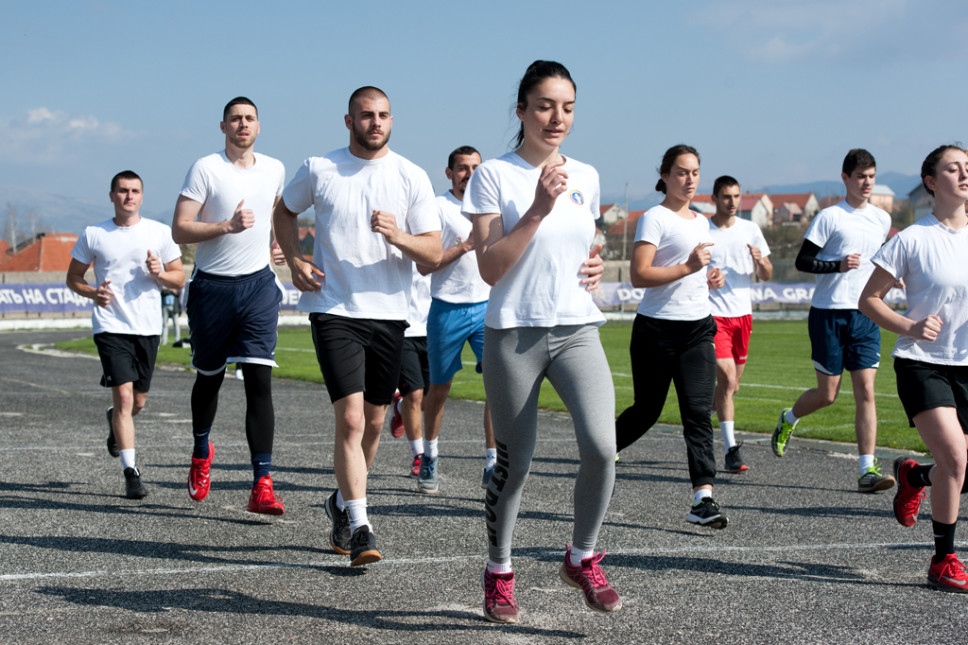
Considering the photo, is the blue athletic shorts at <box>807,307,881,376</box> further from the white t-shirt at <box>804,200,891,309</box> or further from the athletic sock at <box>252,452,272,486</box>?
the athletic sock at <box>252,452,272,486</box>

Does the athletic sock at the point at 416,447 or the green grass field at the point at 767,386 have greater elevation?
the athletic sock at the point at 416,447

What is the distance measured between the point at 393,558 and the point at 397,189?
185cm

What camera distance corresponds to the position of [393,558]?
539 centimetres

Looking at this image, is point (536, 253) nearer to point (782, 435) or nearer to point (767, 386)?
point (782, 435)

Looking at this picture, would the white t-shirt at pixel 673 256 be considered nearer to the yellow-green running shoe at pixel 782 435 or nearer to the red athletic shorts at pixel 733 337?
the red athletic shorts at pixel 733 337

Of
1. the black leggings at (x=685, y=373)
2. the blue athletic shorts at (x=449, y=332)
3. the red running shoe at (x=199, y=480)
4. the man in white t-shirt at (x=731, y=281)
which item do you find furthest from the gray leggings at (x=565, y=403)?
the man in white t-shirt at (x=731, y=281)

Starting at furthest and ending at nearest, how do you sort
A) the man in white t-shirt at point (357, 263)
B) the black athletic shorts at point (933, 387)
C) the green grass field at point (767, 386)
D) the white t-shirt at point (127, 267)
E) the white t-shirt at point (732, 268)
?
the green grass field at point (767, 386) < the white t-shirt at point (732, 268) < the white t-shirt at point (127, 267) < the man in white t-shirt at point (357, 263) < the black athletic shorts at point (933, 387)

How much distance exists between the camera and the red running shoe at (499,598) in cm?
429

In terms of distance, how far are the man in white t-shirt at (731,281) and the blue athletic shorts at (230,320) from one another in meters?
3.92

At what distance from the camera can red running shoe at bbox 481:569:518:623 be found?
14.1 ft

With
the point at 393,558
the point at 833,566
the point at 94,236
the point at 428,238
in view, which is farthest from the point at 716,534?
the point at 94,236

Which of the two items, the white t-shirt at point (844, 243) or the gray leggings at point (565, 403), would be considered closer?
the gray leggings at point (565, 403)

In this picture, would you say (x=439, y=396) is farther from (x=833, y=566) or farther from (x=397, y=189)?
(x=833, y=566)

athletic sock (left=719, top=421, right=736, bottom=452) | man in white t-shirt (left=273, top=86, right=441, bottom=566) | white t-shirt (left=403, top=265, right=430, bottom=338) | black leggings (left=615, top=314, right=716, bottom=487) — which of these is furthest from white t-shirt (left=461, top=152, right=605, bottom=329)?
athletic sock (left=719, top=421, right=736, bottom=452)
